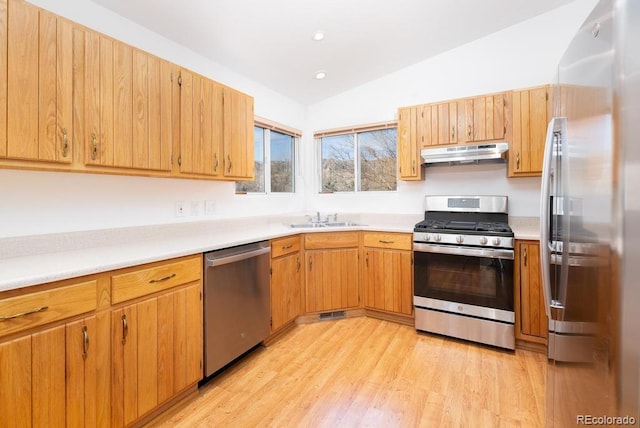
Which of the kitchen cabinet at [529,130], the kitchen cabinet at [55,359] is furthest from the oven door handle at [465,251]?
the kitchen cabinet at [55,359]

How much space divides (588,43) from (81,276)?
82.6 inches

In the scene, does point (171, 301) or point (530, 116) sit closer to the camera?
point (171, 301)

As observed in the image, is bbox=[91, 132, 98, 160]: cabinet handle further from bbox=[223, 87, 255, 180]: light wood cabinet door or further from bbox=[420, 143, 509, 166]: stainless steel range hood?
bbox=[420, 143, 509, 166]: stainless steel range hood

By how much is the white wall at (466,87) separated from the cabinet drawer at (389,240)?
62 cm

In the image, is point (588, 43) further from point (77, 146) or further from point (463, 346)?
point (463, 346)

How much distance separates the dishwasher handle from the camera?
1.99 m

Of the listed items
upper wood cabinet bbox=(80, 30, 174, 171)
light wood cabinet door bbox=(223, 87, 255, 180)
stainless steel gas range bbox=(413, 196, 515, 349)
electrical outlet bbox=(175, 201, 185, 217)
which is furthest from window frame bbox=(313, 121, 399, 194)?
upper wood cabinet bbox=(80, 30, 174, 171)

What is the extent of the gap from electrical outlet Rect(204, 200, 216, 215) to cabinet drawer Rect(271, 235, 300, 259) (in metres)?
0.67

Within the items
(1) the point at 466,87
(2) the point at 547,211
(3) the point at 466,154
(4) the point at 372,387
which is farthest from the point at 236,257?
(1) the point at 466,87

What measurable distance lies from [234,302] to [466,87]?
10.2 feet

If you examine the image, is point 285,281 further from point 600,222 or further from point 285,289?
point 600,222

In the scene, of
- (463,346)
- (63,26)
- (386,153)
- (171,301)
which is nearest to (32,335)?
(171,301)

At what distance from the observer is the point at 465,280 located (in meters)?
2.63

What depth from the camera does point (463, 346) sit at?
8.55ft
